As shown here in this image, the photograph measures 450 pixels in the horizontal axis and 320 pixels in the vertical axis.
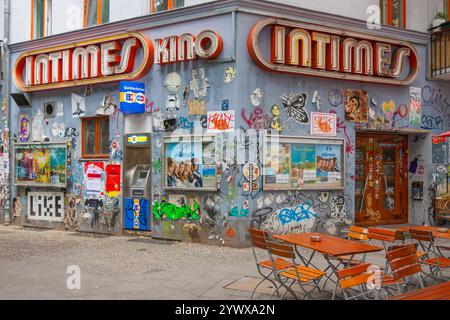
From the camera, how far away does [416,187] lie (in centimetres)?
1348

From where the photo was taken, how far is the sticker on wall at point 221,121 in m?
10.8

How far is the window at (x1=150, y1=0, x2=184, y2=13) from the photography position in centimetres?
1187

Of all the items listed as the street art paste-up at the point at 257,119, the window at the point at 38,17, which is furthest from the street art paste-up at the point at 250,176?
the window at the point at 38,17

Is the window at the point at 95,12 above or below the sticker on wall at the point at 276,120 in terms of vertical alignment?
above

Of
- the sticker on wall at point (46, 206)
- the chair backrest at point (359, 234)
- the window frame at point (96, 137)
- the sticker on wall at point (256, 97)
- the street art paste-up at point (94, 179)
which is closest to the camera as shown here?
the chair backrest at point (359, 234)

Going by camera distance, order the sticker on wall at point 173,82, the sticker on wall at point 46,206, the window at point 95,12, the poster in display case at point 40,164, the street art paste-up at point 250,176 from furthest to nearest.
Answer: the sticker on wall at point 46,206
the poster in display case at point 40,164
the window at point 95,12
the sticker on wall at point 173,82
the street art paste-up at point 250,176

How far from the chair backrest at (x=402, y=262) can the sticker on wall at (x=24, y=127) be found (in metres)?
11.2

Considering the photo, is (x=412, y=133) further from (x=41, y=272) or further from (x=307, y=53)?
(x=41, y=272)

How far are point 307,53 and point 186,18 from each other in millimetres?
2594

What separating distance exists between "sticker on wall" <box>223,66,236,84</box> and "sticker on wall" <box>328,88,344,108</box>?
235cm

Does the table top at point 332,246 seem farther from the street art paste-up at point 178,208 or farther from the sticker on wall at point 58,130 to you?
the sticker on wall at point 58,130

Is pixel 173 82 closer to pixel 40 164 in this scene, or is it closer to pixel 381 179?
pixel 40 164

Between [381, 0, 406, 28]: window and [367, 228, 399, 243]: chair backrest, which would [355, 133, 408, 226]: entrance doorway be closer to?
[381, 0, 406, 28]: window

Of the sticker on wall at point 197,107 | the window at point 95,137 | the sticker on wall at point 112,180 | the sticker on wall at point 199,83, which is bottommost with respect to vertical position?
the sticker on wall at point 112,180
